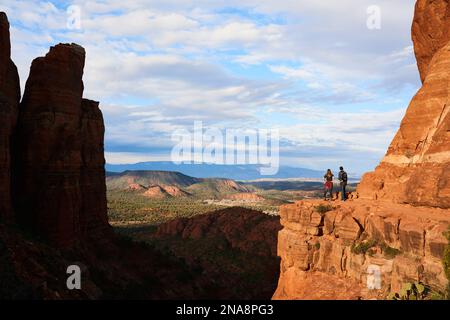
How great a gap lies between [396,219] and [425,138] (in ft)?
19.3

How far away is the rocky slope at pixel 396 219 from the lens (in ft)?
52.8

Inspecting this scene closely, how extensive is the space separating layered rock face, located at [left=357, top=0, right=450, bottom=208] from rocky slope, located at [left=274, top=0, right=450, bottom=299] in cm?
5

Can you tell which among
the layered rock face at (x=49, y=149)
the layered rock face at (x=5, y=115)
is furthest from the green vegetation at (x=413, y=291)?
the layered rock face at (x=5, y=115)

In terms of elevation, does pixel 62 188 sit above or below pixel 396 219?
above

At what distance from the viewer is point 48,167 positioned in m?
32.7

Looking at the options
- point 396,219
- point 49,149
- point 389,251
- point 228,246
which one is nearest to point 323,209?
point 396,219

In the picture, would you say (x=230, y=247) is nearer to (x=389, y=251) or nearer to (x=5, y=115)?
(x=5, y=115)

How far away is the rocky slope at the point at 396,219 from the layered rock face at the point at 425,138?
0.16 feet

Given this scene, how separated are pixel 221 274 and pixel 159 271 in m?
11.3

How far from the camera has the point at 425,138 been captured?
2072cm

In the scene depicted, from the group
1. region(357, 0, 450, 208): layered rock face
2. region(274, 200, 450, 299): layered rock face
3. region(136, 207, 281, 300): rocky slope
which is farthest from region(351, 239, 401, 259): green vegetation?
region(136, 207, 281, 300): rocky slope
